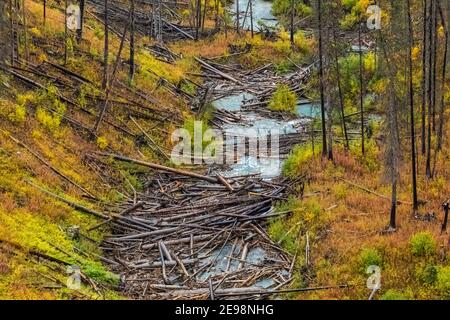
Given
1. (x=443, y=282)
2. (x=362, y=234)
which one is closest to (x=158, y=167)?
(x=362, y=234)

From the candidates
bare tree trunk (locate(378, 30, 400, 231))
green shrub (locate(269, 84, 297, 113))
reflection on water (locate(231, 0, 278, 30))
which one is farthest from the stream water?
Answer: reflection on water (locate(231, 0, 278, 30))

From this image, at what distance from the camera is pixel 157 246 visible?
17.7 meters

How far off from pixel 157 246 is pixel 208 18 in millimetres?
40948

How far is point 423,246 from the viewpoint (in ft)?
50.9

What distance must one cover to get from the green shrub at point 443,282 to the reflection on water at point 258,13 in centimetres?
4075

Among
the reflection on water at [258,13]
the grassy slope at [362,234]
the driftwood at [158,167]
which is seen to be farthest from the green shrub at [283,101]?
the reflection on water at [258,13]

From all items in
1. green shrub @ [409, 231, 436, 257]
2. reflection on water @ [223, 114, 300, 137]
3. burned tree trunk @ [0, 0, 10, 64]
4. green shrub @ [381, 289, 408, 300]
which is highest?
burned tree trunk @ [0, 0, 10, 64]

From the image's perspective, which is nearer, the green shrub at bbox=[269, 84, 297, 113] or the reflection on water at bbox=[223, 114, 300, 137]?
the reflection on water at bbox=[223, 114, 300, 137]

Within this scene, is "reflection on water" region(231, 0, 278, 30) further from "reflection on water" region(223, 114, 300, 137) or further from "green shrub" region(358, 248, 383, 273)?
"green shrub" region(358, 248, 383, 273)

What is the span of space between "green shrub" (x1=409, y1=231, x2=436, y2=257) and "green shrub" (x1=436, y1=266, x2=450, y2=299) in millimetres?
1059

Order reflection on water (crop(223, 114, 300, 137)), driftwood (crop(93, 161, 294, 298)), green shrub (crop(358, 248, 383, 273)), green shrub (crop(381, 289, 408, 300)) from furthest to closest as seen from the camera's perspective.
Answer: reflection on water (crop(223, 114, 300, 137)), driftwood (crop(93, 161, 294, 298)), green shrub (crop(358, 248, 383, 273)), green shrub (crop(381, 289, 408, 300))

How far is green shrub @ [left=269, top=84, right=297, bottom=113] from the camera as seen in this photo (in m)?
34.1

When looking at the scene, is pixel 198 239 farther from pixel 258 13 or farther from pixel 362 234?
pixel 258 13
